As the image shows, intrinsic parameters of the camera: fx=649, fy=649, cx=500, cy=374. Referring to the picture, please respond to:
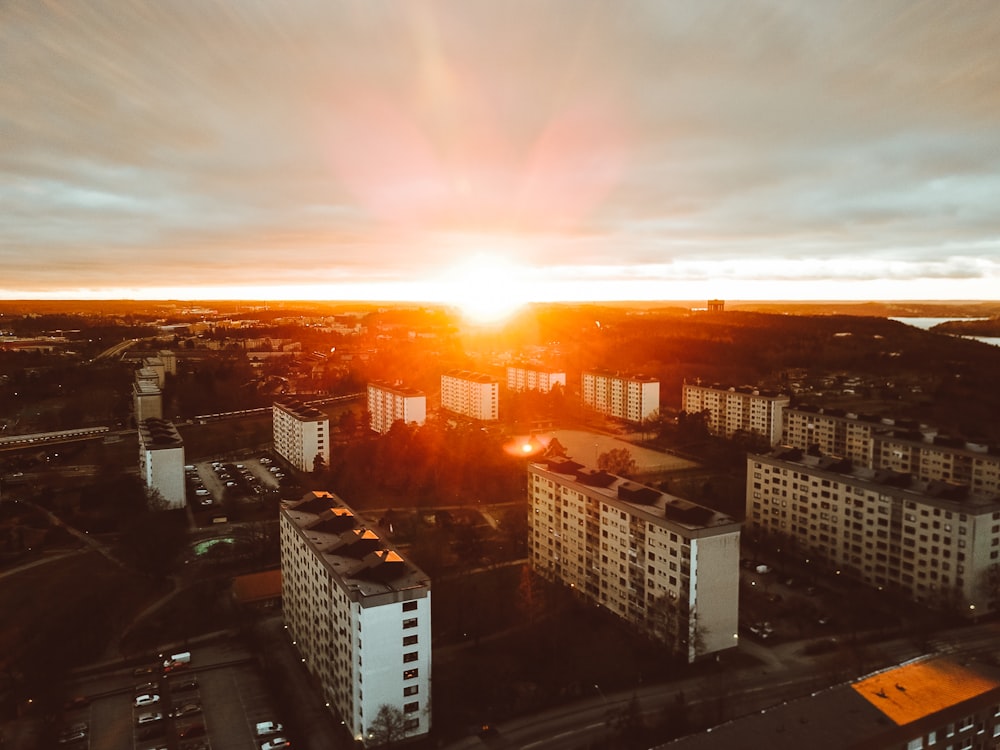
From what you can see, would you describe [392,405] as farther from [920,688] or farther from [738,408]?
[920,688]

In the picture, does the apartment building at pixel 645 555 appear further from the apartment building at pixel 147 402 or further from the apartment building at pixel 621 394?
the apartment building at pixel 147 402

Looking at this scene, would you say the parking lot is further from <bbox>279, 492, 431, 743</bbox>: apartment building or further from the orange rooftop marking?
the orange rooftop marking

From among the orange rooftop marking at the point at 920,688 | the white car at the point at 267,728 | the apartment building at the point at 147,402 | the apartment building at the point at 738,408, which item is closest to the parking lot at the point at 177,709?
the white car at the point at 267,728

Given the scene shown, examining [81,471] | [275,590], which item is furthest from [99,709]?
[81,471]

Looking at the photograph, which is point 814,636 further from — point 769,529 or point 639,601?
point 769,529

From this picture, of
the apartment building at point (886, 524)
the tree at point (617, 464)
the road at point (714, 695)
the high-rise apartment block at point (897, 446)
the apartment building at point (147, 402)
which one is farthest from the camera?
the apartment building at point (147, 402)

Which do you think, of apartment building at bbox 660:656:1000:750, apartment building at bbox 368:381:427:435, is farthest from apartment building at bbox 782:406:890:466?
apartment building at bbox 368:381:427:435
